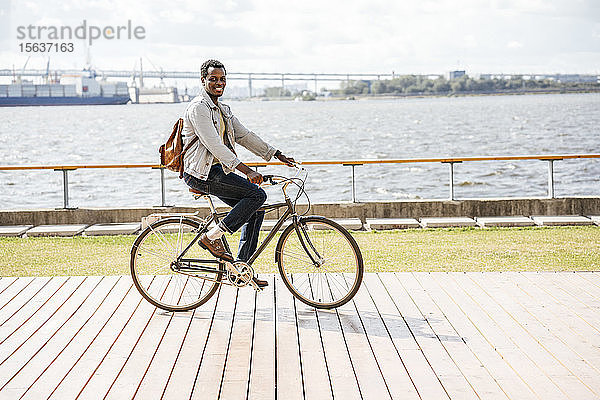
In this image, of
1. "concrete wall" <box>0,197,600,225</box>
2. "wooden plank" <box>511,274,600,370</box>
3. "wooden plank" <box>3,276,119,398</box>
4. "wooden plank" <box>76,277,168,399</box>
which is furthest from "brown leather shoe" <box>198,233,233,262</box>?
"concrete wall" <box>0,197,600,225</box>

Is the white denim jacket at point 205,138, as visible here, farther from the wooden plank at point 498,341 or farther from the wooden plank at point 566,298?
the wooden plank at point 566,298

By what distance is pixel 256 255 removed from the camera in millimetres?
6129

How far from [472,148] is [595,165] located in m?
16.0

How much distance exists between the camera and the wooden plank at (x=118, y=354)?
15.1 feet

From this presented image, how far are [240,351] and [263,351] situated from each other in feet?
0.46

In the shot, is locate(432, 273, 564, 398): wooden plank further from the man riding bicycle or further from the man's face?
the man's face

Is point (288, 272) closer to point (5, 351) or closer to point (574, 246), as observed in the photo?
point (5, 351)

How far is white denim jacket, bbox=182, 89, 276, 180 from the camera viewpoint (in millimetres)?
5773

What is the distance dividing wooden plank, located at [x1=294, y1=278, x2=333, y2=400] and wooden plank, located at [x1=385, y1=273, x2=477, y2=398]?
2.00 feet

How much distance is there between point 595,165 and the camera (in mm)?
40844

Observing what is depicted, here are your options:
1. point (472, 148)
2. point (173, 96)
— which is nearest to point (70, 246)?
point (472, 148)

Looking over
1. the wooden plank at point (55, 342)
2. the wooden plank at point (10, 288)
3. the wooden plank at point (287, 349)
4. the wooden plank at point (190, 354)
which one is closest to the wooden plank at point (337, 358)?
the wooden plank at point (287, 349)

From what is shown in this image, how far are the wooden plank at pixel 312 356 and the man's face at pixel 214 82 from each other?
1.64m

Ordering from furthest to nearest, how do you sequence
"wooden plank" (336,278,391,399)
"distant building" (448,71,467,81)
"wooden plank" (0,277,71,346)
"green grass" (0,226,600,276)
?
1. "distant building" (448,71,467,81)
2. "green grass" (0,226,600,276)
3. "wooden plank" (0,277,71,346)
4. "wooden plank" (336,278,391,399)
